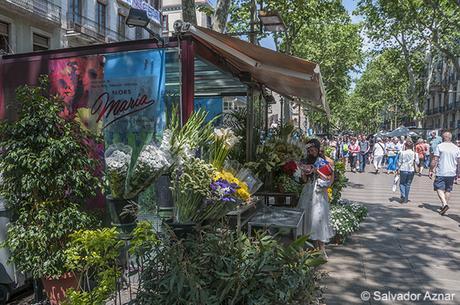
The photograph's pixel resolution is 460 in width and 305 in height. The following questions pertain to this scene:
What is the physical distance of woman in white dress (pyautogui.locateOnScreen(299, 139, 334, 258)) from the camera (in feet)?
18.5

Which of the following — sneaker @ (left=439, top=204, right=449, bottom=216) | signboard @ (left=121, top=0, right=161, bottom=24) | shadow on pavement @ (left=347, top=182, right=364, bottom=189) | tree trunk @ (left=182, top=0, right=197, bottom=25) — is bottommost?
shadow on pavement @ (left=347, top=182, right=364, bottom=189)

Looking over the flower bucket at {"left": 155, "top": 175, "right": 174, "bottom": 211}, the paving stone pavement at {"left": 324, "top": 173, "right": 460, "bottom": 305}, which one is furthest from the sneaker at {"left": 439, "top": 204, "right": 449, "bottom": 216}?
the flower bucket at {"left": 155, "top": 175, "right": 174, "bottom": 211}

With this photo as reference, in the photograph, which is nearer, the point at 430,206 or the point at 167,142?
the point at 167,142

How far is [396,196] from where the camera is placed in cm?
1212

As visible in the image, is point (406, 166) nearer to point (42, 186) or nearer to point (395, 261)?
point (395, 261)

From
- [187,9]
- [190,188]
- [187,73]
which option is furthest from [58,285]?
[187,9]

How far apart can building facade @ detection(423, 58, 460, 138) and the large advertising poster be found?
49589mm

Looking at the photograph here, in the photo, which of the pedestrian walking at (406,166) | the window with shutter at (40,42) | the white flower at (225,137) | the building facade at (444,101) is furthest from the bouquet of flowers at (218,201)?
the building facade at (444,101)

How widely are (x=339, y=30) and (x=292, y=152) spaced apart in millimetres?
27522

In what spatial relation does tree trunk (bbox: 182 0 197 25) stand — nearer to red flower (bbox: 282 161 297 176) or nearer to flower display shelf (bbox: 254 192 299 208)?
red flower (bbox: 282 161 297 176)

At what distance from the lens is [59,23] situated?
70.1ft

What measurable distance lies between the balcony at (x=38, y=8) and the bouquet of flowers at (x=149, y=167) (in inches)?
714

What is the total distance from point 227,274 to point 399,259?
13.5 feet

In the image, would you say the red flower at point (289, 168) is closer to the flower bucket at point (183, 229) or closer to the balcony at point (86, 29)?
the flower bucket at point (183, 229)
